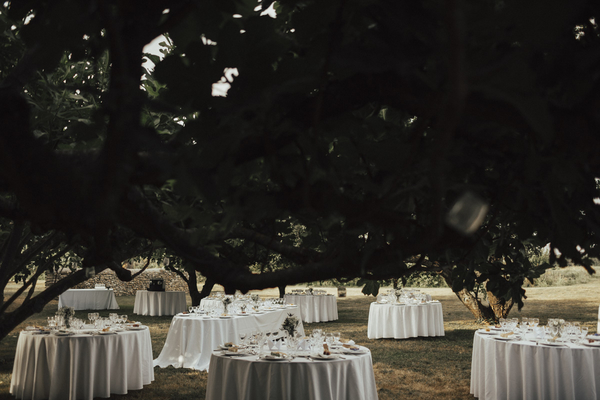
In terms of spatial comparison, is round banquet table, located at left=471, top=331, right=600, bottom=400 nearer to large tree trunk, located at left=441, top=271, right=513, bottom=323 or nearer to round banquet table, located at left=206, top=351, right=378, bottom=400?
round banquet table, located at left=206, top=351, right=378, bottom=400

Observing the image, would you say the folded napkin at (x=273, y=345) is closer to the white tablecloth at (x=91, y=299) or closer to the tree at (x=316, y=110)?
the tree at (x=316, y=110)

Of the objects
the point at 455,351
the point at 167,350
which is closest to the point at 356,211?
the point at 167,350

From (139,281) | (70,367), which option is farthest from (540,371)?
(139,281)

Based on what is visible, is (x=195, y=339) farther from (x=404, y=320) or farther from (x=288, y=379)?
(x=404, y=320)

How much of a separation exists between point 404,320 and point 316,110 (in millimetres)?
13826

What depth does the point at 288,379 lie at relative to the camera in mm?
5828

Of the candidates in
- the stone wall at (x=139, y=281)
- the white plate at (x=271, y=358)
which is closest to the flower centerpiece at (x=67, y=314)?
the white plate at (x=271, y=358)

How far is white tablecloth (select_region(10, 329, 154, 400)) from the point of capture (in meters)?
7.48

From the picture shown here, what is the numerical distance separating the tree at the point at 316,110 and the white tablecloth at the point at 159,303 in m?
19.2

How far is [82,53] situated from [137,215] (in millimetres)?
352

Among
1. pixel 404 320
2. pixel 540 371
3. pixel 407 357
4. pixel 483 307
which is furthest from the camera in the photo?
pixel 483 307

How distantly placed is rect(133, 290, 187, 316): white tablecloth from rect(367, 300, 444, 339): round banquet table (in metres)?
8.38

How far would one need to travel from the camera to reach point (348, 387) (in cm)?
614

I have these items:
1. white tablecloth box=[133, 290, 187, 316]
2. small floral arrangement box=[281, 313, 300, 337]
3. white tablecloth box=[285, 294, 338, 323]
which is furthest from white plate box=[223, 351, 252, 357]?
white tablecloth box=[133, 290, 187, 316]
